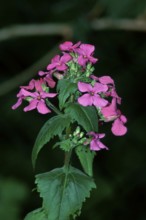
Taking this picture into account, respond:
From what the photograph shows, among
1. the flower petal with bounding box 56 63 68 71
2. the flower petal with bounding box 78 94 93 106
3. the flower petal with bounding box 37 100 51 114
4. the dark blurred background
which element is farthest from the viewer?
the dark blurred background

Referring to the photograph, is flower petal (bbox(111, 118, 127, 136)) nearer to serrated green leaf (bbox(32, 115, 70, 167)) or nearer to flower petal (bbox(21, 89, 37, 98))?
serrated green leaf (bbox(32, 115, 70, 167))

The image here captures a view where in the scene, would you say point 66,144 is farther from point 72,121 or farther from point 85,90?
point 85,90

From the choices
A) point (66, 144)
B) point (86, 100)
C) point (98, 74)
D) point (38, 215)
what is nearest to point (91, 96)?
point (86, 100)

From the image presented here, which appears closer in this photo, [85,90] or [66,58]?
[85,90]

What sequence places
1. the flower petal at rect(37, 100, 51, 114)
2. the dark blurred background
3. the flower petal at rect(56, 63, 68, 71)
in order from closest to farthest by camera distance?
the flower petal at rect(37, 100, 51, 114) → the flower petal at rect(56, 63, 68, 71) → the dark blurred background

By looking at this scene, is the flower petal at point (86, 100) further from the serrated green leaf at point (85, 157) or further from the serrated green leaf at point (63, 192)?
the serrated green leaf at point (63, 192)

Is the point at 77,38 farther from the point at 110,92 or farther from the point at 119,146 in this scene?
the point at 110,92

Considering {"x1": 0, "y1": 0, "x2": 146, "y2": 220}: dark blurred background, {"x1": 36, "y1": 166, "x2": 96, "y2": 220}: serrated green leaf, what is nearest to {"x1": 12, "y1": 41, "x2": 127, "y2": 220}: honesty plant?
{"x1": 36, "y1": 166, "x2": 96, "y2": 220}: serrated green leaf
